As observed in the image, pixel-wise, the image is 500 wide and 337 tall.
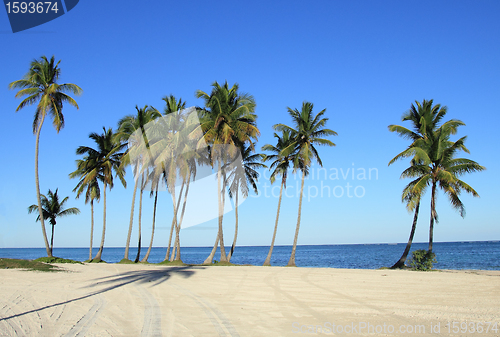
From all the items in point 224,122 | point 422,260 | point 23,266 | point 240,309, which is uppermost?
point 224,122

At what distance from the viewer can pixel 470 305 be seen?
31.3 feet

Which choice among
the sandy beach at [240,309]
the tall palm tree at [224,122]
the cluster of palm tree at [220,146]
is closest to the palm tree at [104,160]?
the cluster of palm tree at [220,146]

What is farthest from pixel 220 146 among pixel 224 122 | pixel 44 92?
pixel 44 92

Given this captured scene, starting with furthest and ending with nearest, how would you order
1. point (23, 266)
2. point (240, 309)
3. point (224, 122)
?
point (224, 122), point (23, 266), point (240, 309)

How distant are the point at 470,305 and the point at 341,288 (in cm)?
448

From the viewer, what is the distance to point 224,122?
2831 cm

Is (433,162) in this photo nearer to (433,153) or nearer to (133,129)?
(433,153)

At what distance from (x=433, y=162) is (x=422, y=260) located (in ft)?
23.0

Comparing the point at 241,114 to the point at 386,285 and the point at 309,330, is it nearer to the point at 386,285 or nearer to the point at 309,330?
the point at 386,285

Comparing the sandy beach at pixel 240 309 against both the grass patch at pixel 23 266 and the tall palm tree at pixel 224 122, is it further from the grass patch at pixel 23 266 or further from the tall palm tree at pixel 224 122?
the tall palm tree at pixel 224 122

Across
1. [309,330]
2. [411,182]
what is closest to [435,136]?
[411,182]

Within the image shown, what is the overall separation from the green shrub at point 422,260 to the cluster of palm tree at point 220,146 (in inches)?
58.8

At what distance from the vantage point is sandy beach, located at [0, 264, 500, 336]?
6.92 metres

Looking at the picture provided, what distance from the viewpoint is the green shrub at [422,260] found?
22781mm
